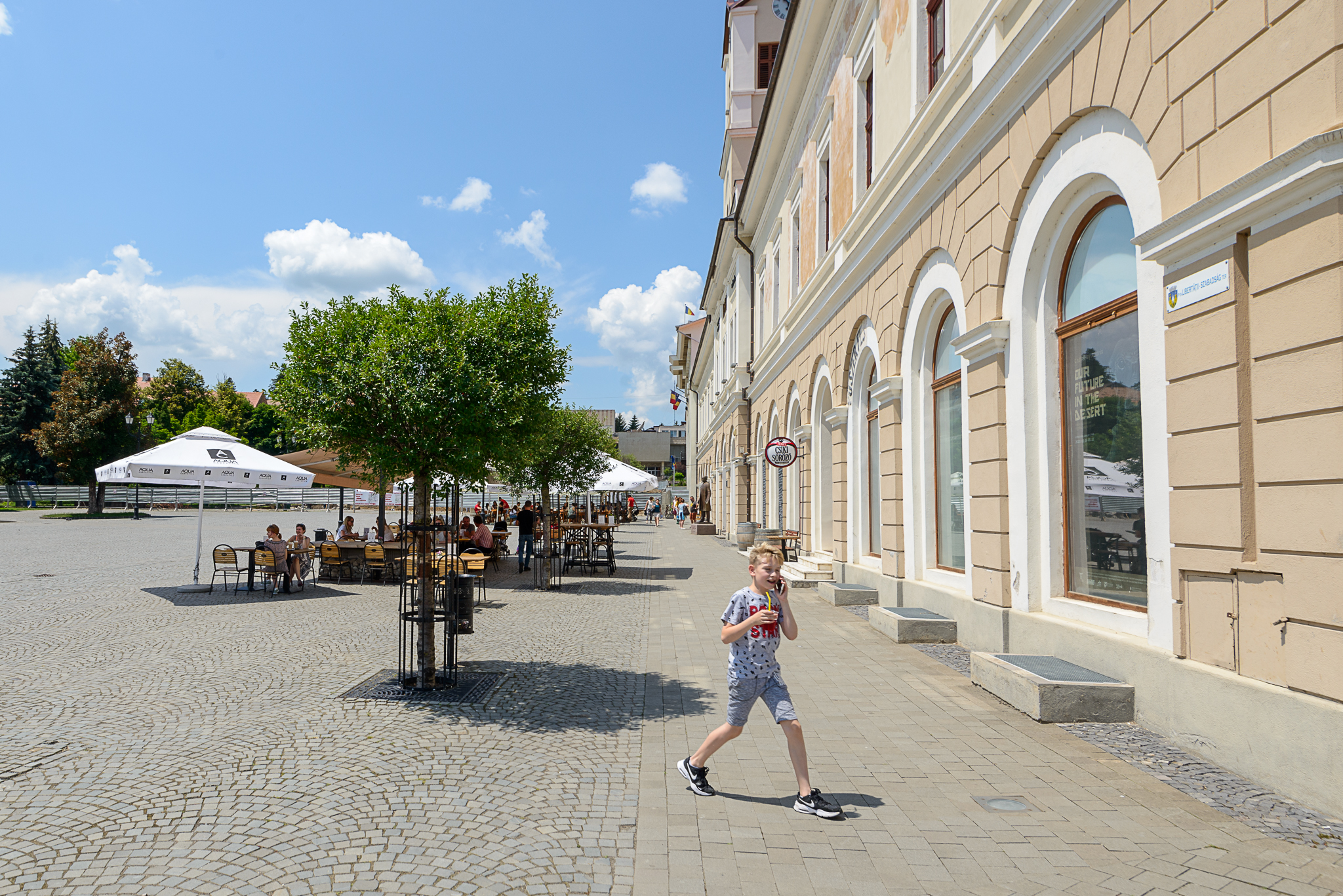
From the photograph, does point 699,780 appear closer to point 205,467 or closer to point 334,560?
point 205,467

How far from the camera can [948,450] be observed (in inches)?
410

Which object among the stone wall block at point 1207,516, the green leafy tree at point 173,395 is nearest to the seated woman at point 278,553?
the stone wall block at point 1207,516

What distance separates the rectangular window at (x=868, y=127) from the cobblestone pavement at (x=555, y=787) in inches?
326

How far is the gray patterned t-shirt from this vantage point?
15.2 feet

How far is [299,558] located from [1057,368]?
41.5ft

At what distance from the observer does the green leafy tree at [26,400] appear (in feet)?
179

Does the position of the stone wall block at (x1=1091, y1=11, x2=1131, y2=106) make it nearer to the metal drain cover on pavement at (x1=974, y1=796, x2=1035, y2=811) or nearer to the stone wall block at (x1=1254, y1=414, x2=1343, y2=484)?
the stone wall block at (x1=1254, y1=414, x2=1343, y2=484)

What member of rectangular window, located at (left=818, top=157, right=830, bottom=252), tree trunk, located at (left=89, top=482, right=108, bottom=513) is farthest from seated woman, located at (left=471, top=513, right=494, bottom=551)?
tree trunk, located at (left=89, top=482, right=108, bottom=513)

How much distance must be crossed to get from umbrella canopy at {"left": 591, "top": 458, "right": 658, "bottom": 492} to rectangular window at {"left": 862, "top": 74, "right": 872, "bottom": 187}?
31.1 feet

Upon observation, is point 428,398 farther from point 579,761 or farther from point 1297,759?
point 1297,759

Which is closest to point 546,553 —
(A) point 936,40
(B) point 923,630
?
(B) point 923,630

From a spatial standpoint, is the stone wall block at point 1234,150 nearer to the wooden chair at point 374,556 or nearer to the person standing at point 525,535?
the wooden chair at point 374,556

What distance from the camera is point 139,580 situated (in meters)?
15.8

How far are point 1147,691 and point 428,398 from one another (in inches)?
233
